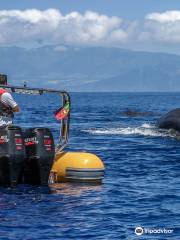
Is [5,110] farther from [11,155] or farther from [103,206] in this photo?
[103,206]

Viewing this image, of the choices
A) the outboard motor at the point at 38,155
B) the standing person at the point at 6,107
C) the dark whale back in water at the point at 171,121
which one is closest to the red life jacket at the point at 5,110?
the standing person at the point at 6,107

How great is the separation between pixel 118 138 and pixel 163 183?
1552 centimetres

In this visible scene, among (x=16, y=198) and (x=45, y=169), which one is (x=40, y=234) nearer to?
(x=16, y=198)

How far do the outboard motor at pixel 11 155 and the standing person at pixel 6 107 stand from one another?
0.68 metres

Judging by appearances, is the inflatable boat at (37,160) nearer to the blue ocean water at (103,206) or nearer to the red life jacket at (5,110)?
the red life jacket at (5,110)

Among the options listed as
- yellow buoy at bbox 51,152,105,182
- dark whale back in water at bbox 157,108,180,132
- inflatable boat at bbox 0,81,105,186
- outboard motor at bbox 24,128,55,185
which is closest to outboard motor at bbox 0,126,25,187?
inflatable boat at bbox 0,81,105,186

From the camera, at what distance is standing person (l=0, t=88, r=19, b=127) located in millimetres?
16438

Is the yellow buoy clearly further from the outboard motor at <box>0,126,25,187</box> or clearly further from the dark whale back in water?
the dark whale back in water

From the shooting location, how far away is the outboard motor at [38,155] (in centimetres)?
1620

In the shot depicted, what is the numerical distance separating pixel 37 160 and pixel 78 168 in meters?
1.21

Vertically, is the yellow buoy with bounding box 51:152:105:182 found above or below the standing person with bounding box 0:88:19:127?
below

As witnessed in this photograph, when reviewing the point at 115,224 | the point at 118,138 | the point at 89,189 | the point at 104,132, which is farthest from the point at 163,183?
the point at 104,132

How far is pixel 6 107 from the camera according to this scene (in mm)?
16562

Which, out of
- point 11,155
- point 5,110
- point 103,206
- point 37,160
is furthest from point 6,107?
point 103,206
